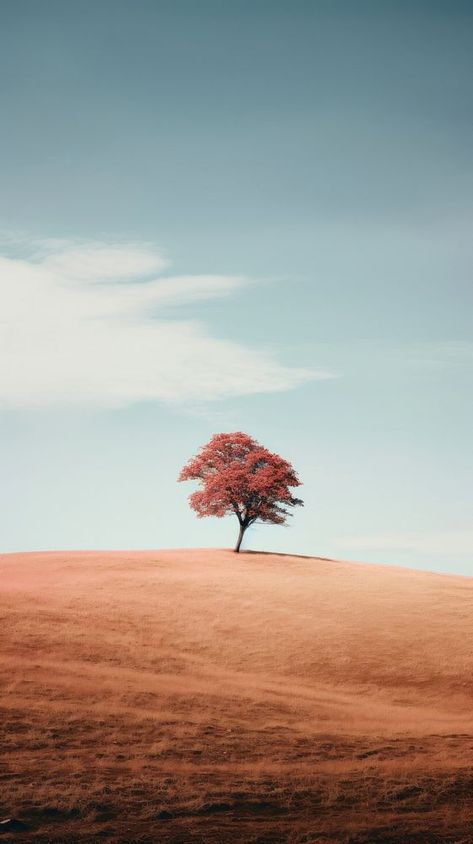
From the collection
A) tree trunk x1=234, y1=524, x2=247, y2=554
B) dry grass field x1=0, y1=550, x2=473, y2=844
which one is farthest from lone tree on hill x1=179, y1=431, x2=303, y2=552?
dry grass field x1=0, y1=550, x2=473, y2=844

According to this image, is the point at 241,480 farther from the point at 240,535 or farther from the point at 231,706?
the point at 231,706

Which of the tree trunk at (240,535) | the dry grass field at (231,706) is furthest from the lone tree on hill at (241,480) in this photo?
the dry grass field at (231,706)

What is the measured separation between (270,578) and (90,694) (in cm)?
2552

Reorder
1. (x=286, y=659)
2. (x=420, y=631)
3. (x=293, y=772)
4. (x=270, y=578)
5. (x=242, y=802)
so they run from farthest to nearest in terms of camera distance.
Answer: (x=270, y=578), (x=420, y=631), (x=286, y=659), (x=293, y=772), (x=242, y=802)

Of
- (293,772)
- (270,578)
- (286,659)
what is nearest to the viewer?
(293,772)

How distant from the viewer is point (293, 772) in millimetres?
18531

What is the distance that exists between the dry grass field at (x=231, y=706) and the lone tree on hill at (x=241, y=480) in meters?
9.51

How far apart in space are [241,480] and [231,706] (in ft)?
112

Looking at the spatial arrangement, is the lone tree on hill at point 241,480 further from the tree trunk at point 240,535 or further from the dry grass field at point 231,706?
the dry grass field at point 231,706

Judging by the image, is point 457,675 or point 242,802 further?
point 457,675

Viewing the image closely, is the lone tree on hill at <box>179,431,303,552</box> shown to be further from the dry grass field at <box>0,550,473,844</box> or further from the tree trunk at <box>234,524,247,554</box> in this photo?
the dry grass field at <box>0,550,473,844</box>

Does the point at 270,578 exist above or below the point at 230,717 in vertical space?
above

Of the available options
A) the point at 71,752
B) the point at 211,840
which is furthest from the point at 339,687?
the point at 211,840

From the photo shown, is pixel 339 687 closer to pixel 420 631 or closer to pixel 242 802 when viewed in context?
pixel 420 631
